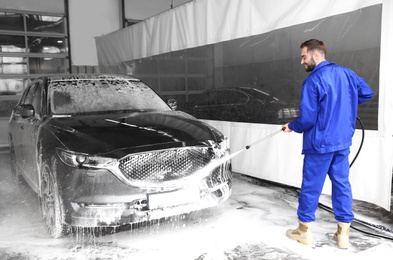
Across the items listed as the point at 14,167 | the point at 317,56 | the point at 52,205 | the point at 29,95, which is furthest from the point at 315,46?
the point at 14,167

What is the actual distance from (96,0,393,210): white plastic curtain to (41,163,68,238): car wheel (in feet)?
9.00

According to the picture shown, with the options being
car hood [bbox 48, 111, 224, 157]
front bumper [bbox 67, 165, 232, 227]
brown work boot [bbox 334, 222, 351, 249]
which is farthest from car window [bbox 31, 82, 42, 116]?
brown work boot [bbox 334, 222, 351, 249]

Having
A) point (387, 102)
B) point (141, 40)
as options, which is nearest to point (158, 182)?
point (387, 102)

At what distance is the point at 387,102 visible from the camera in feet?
11.5

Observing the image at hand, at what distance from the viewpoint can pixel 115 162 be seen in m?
3.06

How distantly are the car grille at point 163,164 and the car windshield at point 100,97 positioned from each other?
1.25 metres

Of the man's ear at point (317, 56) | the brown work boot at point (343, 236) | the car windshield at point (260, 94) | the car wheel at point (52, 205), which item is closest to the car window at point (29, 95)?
the car wheel at point (52, 205)

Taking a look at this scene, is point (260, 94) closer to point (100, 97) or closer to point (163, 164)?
point (100, 97)

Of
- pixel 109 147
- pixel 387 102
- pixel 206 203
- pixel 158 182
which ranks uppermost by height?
pixel 387 102

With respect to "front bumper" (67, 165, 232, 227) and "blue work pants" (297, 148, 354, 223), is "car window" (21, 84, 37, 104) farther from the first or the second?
"blue work pants" (297, 148, 354, 223)

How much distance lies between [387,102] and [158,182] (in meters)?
2.26

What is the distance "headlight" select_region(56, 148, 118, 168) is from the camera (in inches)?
120

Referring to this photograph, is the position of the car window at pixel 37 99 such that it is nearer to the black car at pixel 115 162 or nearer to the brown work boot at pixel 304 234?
the black car at pixel 115 162

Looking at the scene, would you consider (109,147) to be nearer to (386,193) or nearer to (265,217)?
(265,217)
